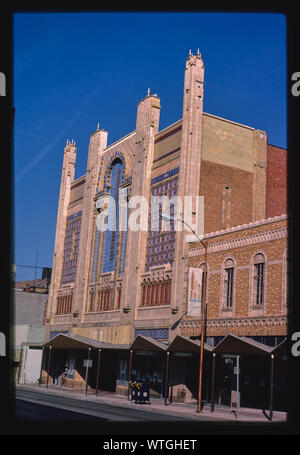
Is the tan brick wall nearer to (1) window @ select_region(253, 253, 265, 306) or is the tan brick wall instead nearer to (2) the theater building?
(2) the theater building

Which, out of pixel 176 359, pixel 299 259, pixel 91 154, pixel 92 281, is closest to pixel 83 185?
pixel 91 154

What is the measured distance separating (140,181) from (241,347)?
67.4 feet

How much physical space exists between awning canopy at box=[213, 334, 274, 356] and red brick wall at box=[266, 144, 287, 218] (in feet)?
56.4

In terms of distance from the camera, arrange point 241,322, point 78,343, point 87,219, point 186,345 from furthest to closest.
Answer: point 87,219 → point 78,343 → point 186,345 → point 241,322

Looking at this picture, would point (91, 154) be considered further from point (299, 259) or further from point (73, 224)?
point (299, 259)

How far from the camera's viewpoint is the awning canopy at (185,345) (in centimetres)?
3425

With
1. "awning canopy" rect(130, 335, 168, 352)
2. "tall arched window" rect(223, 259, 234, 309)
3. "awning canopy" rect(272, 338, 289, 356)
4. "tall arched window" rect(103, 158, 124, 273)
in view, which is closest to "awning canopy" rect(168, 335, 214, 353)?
"awning canopy" rect(130, 335, 168, 352)

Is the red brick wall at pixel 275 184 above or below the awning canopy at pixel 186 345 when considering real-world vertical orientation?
above

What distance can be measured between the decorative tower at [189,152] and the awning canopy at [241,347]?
8.15 m

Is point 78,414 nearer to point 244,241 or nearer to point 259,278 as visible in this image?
point 259,278

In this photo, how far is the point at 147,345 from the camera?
128 ft

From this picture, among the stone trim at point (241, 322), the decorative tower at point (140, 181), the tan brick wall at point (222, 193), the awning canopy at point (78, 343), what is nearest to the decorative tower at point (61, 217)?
the awning canopy at point (78, 343)

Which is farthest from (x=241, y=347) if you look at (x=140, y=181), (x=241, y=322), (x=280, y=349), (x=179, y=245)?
(x=140, y=181)

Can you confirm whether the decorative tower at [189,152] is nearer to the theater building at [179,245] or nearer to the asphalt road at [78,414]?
the theater building at [179,245]
